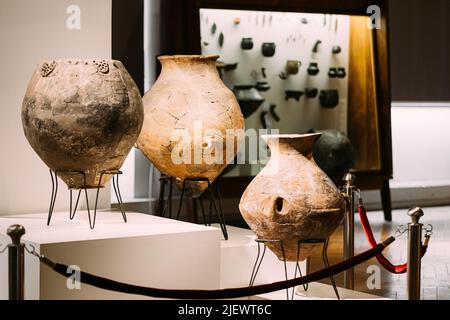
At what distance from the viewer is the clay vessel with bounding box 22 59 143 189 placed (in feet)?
14.9

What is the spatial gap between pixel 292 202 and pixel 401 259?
3.87m

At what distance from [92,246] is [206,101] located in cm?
145

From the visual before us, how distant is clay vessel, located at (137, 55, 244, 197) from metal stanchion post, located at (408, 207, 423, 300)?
1.47 meters

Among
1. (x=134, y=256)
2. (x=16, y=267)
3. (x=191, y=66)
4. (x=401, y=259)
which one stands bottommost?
(x=401, y=259)

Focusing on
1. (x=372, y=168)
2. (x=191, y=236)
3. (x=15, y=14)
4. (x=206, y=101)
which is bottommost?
(x=372, y=168)

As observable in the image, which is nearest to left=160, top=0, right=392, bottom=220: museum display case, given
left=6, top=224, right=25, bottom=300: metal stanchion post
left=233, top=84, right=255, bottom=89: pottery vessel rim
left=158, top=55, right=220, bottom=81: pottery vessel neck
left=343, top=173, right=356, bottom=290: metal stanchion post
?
left=233, top=84, right=255, bottom=89: pottery vessel rim

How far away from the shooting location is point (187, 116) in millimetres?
5312

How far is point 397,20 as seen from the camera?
12320mm

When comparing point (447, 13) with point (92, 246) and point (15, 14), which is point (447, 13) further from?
point (92, 246)

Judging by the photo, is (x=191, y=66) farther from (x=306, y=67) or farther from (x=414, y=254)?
(x=306, y=67)

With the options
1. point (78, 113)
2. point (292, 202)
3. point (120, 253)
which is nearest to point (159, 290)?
point (120, 253)

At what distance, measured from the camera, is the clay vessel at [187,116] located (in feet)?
17.4
